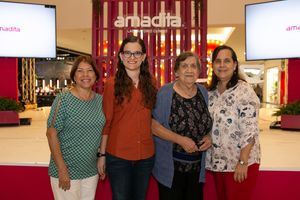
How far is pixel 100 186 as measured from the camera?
2.46 meters

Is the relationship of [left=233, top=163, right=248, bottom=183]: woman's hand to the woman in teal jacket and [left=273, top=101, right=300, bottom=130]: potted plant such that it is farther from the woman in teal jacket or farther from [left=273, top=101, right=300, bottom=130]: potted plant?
[left=273, top=101, right=300, bottom=130]: potted plant

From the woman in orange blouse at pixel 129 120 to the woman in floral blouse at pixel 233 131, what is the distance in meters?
Answer: 0.38

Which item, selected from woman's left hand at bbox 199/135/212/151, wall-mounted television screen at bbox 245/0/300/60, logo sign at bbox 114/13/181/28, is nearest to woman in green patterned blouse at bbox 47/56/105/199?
woman's left hand at bbox 199/135/212/151

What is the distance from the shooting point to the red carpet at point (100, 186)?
7.84 ft

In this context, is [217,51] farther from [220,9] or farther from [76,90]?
[220,9]

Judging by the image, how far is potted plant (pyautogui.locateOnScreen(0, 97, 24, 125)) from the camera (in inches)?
175

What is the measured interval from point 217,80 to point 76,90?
0.83m

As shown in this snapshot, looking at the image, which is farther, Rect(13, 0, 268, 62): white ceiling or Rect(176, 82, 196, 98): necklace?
Rect(13, 0, 268, 62): white ceiling

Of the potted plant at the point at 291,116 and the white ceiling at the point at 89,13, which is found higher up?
the white ceiling at the point at 89,13

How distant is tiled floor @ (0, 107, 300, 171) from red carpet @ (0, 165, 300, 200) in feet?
0.18

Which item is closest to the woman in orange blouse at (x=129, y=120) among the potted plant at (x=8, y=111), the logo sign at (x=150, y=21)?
the logo sign at (x=150, y=21)

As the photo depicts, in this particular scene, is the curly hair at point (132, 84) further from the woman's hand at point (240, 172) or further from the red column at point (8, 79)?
the red column at point (8, 79)

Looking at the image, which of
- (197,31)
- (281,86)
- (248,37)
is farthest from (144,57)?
(281,86)

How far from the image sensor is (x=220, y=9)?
7.81 m
